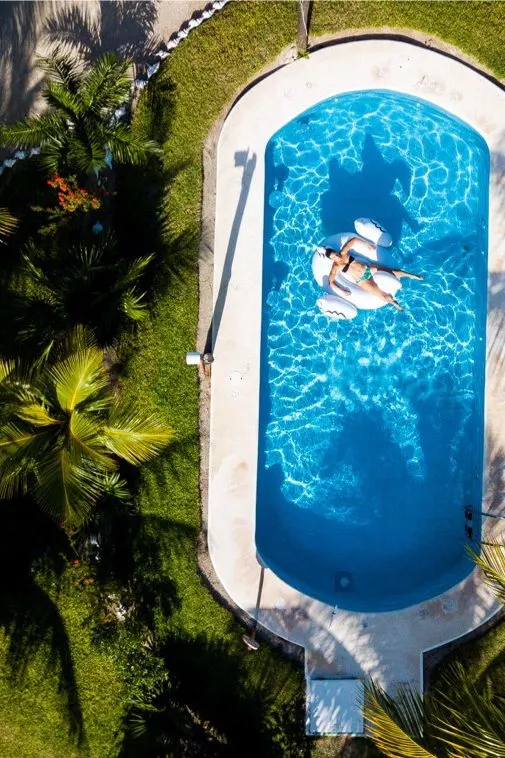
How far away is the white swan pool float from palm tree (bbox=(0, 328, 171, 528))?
15.2 feet

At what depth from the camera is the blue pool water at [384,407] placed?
12.5 m

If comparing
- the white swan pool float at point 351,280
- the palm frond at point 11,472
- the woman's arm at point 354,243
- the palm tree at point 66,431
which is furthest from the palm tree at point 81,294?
the woman's arm at point 354,243

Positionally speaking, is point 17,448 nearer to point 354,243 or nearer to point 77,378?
point 77,378

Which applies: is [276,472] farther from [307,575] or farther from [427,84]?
[427,84]

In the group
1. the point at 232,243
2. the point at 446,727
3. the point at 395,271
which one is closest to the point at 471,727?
the point at 446,727

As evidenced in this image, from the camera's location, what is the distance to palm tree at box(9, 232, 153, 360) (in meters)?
11.3

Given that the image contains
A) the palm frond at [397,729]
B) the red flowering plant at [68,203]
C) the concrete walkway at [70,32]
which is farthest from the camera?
the concrete walkway at [70,32]

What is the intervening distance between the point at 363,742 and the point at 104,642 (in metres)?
5.32

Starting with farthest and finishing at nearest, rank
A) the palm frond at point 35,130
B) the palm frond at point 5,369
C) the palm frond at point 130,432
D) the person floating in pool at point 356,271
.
Answer: the person floating in pool at point 356,271, the palm frond at point 35,130, the palm frond at point 5,369, the palm frond at point 130,432

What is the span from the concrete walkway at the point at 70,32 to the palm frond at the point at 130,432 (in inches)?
292

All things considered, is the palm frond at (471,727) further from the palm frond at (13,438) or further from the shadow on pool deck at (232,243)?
the shadow on pool deck at (232,243)

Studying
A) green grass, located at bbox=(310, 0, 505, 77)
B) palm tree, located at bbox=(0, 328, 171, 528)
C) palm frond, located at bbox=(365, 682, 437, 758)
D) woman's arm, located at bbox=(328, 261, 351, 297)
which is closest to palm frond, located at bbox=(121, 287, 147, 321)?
palm tree, located at bbox=(0, 328, 171, 528)

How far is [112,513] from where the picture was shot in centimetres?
1236

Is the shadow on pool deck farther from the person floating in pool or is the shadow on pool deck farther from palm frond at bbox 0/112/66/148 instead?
palm frond at bbox 0/112/66/148
